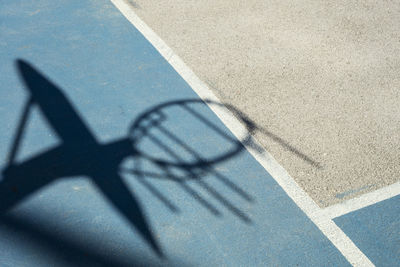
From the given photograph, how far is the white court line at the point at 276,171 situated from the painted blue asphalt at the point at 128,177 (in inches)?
Answer: 3.5

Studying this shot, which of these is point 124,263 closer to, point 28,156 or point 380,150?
point 28,156

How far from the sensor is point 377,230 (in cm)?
431

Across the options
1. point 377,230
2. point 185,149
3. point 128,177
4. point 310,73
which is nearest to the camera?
point 377,230

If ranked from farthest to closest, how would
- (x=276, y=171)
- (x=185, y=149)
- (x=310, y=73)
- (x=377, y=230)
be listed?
(x=310, y=73)
(x=185, y=149)
(x=276, y=171)
(x=377, y=230)

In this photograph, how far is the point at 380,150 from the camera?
5.23 metres

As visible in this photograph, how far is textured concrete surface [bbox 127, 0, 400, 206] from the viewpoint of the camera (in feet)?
16.5

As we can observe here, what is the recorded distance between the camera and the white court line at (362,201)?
4457mm

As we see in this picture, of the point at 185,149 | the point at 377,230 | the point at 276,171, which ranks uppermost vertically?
the point at 377,230

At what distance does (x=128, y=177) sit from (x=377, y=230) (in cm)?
266

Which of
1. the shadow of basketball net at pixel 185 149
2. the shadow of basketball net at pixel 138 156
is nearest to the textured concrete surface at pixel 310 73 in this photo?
the shadow of basketball net at pixel 185 149

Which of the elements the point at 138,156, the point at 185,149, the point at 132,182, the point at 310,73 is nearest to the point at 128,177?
the point at 132,182

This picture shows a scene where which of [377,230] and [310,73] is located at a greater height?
[310,73]

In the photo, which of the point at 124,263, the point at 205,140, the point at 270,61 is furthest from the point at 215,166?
the point at 270,61

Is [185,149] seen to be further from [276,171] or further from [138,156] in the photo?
[276,171]
